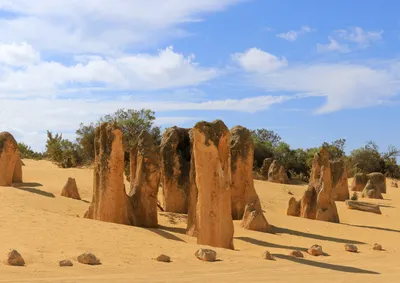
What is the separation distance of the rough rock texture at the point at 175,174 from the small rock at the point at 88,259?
9.43 m

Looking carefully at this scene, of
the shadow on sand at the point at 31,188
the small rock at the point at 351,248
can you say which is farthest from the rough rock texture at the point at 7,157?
the small rock at the point at 351,248

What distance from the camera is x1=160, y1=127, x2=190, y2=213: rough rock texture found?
62.1 feet

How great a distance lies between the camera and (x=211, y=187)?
12.4 metres

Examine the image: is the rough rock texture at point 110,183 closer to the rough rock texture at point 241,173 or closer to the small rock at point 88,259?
the rough rock texture at point 241,173

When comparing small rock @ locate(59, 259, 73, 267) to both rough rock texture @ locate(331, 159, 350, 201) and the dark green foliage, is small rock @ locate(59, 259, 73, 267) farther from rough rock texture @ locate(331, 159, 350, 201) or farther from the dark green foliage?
the dark green foliage

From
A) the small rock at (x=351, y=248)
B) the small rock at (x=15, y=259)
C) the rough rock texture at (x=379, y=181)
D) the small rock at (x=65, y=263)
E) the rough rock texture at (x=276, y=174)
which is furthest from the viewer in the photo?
the rough rock texture at (x=276, y=174)

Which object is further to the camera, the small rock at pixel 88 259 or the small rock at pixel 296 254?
the small rock at pixel 296 254

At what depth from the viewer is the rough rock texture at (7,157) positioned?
20188mm

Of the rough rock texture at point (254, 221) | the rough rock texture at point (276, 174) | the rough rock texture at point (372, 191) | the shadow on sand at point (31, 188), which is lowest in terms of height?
the rough rock texture at point (254, 221)

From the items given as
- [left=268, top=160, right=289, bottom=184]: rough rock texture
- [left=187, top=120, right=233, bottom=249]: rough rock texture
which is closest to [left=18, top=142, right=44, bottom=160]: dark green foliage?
[left=268, top=160, right=289, bottom=184]: rough rock texture

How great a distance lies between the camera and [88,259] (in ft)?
31.0

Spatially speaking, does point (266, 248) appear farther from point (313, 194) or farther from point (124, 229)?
point (313, 194)

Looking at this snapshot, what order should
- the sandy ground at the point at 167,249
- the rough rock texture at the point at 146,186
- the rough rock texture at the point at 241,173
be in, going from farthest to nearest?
1. the rough rock texture at the point at 241,173
2. the rough rock texture at the point at 146,186
3. the sandy ground at the point at 167,249

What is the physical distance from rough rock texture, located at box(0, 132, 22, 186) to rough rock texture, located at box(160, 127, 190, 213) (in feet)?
18.5
